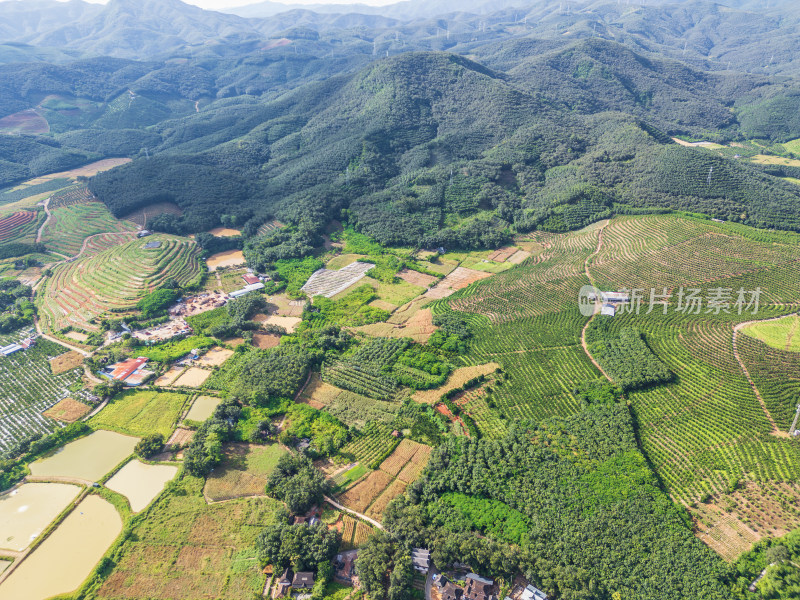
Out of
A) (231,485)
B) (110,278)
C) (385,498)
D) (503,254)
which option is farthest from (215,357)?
(503,254)

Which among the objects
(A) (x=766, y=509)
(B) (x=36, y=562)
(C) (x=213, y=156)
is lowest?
(B) (x=36, y=562)

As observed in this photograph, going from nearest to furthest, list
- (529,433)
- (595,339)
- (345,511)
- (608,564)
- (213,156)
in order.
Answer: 1. (608,564)
2. (345,511)
3. (529,433)
4. (595,339)
5. (213,156)

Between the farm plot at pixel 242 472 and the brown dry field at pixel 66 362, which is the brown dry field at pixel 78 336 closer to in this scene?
the brown dry field at pixel 66 362

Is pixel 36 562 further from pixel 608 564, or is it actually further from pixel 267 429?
pixel 608 564

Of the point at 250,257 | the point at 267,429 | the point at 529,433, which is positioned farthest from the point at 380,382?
the point at 250,257

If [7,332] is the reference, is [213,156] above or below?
above

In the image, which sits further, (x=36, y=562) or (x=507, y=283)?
(x=507, y=283)
